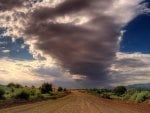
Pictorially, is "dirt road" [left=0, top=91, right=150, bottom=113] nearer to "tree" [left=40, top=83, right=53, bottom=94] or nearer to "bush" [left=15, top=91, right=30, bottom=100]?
"bush" [left=15, top=91, right=30, bottom=100]

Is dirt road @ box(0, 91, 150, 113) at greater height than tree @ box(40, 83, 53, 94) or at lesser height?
lesser

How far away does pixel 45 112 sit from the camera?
82.0 feet

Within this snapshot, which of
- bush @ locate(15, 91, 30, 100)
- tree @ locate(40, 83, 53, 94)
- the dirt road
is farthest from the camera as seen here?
tree @ locate(40, 83, 53, 94)

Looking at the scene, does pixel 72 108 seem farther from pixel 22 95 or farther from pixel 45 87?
pixel 45 87

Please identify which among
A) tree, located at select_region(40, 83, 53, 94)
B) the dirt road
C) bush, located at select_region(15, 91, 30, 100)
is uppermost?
tree, located at select_region(40, 83, 53, 94)

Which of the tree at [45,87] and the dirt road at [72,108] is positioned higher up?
the tree at [45,87]

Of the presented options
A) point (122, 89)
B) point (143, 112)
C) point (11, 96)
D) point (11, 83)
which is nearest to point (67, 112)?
point (143, 112)

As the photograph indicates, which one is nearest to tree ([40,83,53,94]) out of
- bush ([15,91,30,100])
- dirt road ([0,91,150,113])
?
bush ([15,91,30,100])

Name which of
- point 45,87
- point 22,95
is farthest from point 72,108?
point 45,87

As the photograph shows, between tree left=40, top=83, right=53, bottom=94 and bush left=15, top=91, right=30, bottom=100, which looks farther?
tree left=40, top=83, right=53, bottom=94

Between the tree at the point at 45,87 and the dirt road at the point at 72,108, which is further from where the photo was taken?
the tree at the point at 45,87

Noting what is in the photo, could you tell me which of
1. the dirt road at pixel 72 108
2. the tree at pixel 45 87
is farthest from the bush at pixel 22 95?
the tree at pixel 45 87

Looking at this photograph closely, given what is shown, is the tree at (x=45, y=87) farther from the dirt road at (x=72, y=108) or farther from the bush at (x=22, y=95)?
the dirt road at (x=72, y=108)

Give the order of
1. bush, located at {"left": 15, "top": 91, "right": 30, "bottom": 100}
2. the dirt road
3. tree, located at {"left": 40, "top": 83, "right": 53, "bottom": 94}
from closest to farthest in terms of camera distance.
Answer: the dirt road
bush, located at {"left": 15, "top": 91, "right": 30, "bottom": 100}
tree, located at {"left": 40, "top": 83, "right": 53, "bottom": 94}
